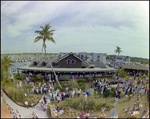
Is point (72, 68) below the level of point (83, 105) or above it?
above

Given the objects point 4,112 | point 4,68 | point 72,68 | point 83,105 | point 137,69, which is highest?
point 4,68

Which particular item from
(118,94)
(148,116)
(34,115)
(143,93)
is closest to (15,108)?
(34,115)

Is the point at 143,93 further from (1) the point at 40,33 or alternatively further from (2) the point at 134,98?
(1) the point at 40,33

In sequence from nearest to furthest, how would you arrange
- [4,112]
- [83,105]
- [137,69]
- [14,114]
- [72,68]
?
[14,114] < [4,112] < [83,105] < [72,68] < [137,69]

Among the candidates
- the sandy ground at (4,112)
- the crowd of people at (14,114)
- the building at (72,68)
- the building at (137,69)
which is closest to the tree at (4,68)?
the sandy ground at (4,112)

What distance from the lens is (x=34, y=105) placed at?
1168 cm

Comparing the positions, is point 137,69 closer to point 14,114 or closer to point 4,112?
point 14,114

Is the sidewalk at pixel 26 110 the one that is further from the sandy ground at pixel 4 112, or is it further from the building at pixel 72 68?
the building at pixel 72 68

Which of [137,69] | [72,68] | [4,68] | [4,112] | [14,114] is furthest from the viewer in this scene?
[137,69]

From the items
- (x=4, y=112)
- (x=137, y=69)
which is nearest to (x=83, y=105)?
A: (x=4, y=112)

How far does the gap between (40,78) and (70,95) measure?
779cm

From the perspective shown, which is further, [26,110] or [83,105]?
[83,105]

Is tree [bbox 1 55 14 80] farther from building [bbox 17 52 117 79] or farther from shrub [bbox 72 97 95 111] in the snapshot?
shrub [bbox 72 97 95 111]

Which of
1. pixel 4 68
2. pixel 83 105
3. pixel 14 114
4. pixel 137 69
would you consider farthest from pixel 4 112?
pixel 137 69
